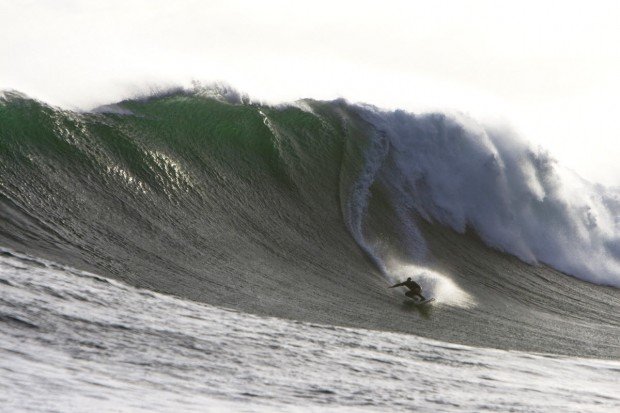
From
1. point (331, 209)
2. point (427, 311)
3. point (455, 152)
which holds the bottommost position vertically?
point (427, 311)

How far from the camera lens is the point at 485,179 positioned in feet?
58.4

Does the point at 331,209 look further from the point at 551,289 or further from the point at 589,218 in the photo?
the point at 589,218

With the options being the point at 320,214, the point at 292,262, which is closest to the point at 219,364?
the point at 292,262

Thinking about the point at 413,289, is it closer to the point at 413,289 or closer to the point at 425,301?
the point at 413,289

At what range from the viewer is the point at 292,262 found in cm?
1206

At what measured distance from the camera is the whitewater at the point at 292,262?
7.16 meters

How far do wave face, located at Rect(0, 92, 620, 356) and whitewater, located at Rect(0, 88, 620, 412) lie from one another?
0.14 ft

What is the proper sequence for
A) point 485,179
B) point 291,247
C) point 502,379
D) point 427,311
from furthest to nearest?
point 485,179, point 291,247, point 427,311, point 502,379

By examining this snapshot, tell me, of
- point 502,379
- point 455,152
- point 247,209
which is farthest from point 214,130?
point 502,379

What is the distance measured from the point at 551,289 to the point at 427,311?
14.0ft

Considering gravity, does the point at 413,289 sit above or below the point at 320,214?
below

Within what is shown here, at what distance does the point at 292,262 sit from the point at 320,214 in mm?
2158

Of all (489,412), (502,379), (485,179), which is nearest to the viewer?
(489,412)

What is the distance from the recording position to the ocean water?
20.7 ft
